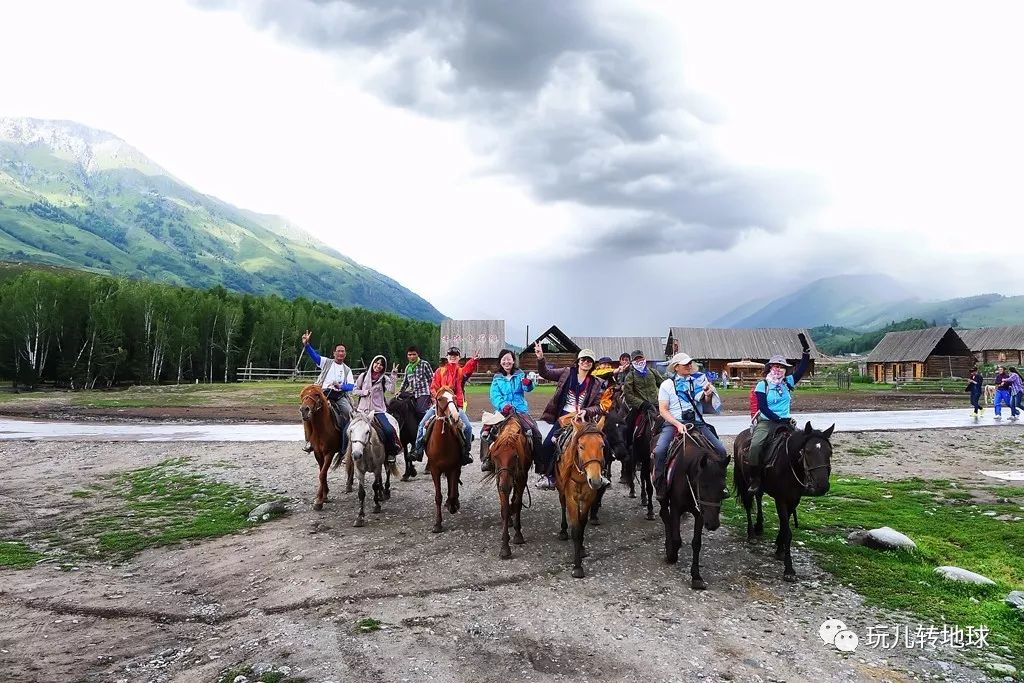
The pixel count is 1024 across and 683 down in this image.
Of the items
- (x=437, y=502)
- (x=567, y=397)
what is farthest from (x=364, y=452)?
(x=567, y=397)

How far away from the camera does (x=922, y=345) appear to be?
67.2 meters

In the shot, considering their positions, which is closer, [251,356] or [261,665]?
[261,665]

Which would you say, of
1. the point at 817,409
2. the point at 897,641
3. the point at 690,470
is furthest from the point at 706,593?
the point at 817,409

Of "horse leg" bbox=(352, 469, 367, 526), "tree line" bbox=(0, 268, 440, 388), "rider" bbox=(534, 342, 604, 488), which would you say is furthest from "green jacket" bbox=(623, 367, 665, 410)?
"tree line" bbox=(0, 268, 440, 388)

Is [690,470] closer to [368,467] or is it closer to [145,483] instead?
[368,467]

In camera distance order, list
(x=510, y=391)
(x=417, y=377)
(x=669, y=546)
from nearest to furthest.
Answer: (x=669, y=546)
(x=510, y=391)
(x=417, y=377)

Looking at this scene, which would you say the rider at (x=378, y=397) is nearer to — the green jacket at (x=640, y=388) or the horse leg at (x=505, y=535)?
the horse leg at (x=505, y=535)

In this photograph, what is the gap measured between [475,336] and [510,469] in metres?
68.2

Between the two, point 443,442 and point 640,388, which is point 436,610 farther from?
point 640,388

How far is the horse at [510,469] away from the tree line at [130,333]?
60109 mm

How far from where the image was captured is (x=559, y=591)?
743 cm

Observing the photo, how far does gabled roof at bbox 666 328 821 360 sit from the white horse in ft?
204

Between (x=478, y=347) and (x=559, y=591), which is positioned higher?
(x=478, y=347)

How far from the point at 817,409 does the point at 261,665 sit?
1294 inches
